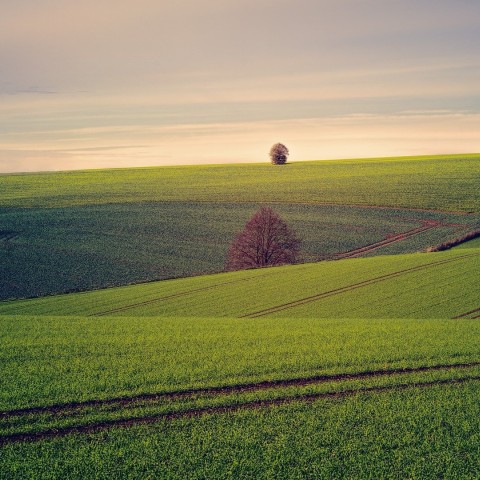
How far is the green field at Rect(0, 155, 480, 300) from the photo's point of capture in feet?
145

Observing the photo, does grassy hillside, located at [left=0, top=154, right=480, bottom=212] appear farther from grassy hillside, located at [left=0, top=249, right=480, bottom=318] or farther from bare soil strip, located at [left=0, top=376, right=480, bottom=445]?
bare soil strip, located at [left=0, top=376, right=480, bottom=445]

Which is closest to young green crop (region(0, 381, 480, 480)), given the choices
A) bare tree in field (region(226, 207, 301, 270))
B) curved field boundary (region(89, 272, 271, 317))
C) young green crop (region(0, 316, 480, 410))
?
young green crop (region(0, 316, 480, 410))

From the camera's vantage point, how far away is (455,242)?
147 ft

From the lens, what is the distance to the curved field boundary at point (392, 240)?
46938 mm

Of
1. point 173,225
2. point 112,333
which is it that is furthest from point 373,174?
point 112,333

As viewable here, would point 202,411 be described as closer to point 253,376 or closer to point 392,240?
point 253,376

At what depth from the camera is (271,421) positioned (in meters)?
10.5

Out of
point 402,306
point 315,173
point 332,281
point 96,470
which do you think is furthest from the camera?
point 315,173

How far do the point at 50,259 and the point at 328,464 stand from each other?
42.9 metres

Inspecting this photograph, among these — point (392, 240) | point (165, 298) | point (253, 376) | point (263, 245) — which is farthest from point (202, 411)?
point (392, 240)

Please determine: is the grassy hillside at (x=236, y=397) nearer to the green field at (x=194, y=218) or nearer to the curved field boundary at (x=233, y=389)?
the curved field boundary at (x=233, y=389)

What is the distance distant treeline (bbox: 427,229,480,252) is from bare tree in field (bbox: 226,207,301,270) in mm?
11992

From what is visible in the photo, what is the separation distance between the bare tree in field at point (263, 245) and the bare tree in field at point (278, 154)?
88.5 meters

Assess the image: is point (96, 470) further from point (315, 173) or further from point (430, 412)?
point (315, 173)
